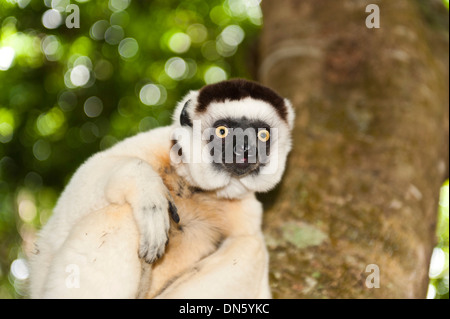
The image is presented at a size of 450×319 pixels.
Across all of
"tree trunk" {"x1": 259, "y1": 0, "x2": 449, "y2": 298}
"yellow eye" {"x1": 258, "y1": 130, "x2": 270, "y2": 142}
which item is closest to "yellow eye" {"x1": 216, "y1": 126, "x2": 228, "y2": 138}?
"yellow eye" {"x1": 258, "y1": 130, "x2": 270, "y2": 142}

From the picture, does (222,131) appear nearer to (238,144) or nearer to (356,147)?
(238,144)

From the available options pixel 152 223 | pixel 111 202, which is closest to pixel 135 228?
pixel 152 223

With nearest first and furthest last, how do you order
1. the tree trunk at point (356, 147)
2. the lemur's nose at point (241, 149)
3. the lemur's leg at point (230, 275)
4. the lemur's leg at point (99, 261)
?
1. the lemur's leg at point (99, 261)
2. the lemur's leg at point (230, 275)
3. the lemur's nose at point (241, 149)
4. the tree trunk at point (356, 147)

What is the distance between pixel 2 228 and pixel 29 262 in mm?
4873

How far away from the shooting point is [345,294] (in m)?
3.15

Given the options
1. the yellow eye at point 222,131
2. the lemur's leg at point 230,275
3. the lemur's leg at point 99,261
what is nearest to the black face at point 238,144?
the yellow eye at point 222,131

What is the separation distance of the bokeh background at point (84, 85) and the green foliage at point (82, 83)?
0.05ft

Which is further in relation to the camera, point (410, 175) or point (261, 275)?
point (410, 175)

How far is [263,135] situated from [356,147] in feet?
4.91

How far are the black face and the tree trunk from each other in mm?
855

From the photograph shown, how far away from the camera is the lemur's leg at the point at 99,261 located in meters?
2.42

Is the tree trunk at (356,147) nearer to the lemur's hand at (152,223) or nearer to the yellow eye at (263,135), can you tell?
the yellow eye at (263,135)

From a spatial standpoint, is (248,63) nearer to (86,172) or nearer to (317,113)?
(317,113)
